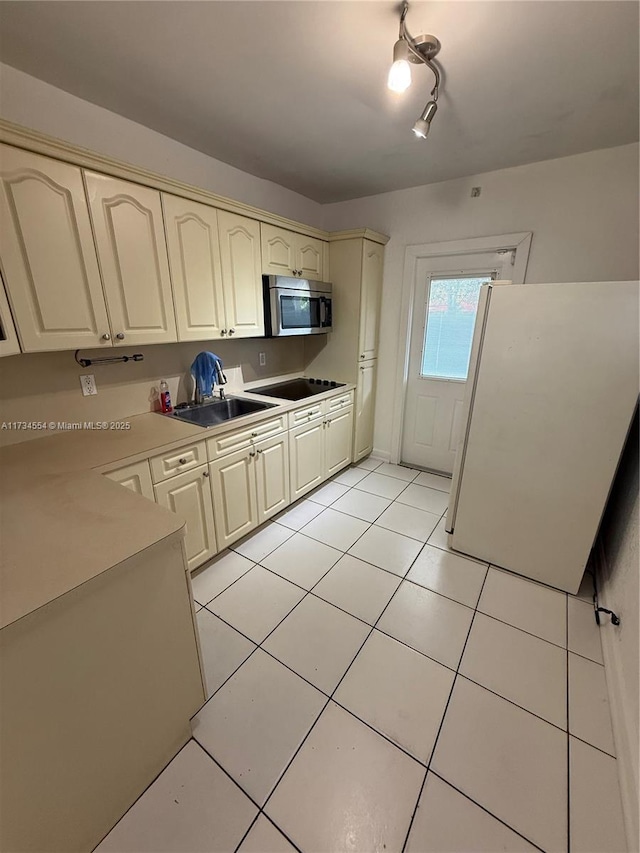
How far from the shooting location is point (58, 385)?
1.77 meters

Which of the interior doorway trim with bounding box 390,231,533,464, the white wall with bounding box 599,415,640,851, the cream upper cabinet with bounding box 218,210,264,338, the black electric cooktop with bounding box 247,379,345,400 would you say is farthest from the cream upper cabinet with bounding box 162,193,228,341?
the white wall with bounding box 599,415,640,851

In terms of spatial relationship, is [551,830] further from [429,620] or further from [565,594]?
[565,594]

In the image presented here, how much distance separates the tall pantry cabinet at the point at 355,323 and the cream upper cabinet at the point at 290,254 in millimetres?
187

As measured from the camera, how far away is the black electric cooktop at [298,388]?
119 inches

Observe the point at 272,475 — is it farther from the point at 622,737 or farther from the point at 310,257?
the point at 622,737

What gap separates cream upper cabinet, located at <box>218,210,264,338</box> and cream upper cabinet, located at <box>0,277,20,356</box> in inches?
42.1

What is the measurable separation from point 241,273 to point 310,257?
78 cm

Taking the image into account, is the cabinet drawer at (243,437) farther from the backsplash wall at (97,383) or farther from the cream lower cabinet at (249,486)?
the backsplash wall at (97,383)

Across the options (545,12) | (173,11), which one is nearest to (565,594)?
(545,12)

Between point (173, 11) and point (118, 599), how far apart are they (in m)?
1.95

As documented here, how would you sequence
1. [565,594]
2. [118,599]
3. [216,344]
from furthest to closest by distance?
1. [216,344]
2. [565,594]
3. [118,599]

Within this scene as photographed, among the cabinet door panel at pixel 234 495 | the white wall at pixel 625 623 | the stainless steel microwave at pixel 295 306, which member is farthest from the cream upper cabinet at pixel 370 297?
the white wall at pixel 625 623

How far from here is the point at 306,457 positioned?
2740 mm

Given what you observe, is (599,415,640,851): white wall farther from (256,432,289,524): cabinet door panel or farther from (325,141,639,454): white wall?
(256,432,289,524): cabinet door panel
